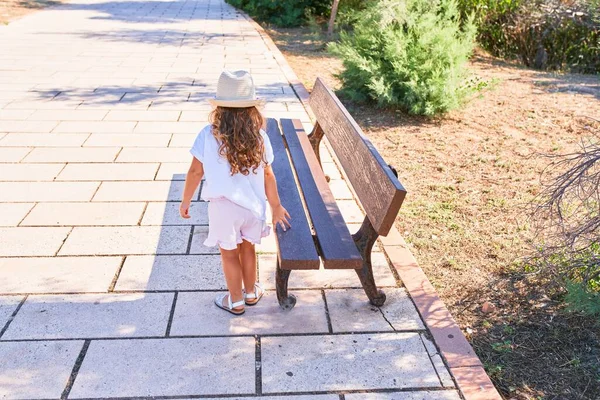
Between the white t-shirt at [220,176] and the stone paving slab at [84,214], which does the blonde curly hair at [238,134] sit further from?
the stone paving slab at [84,214]

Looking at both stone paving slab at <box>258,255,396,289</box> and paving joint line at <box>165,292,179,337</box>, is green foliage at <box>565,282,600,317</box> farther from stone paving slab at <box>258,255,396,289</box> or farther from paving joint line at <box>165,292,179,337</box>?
paving joint line at <box>165,292,179,337</box>

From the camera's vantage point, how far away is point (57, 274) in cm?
367

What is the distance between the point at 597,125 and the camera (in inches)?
281

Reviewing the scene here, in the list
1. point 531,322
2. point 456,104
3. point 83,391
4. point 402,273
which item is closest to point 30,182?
point 83,391

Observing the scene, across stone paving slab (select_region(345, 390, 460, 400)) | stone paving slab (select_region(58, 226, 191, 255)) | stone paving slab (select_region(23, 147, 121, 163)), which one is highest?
stone paving slab (select_region(345, 390, 460, 400))

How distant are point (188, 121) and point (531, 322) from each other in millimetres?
4406

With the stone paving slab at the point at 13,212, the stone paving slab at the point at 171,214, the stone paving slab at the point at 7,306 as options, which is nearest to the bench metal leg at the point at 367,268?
the stone paving slab at the point at 171,214

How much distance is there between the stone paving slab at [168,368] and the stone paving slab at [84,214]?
146 cm

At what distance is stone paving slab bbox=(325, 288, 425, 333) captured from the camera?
329 centimetres

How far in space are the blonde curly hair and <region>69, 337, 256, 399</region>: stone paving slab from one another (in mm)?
916

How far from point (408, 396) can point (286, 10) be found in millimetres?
14429

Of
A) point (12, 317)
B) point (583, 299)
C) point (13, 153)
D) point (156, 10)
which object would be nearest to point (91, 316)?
point (12, 317)

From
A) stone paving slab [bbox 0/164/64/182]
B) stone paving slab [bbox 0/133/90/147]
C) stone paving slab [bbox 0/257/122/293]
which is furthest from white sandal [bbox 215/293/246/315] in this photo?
stone paving slab [bbox 0/133/90/147]

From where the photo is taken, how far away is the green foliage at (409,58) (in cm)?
704
